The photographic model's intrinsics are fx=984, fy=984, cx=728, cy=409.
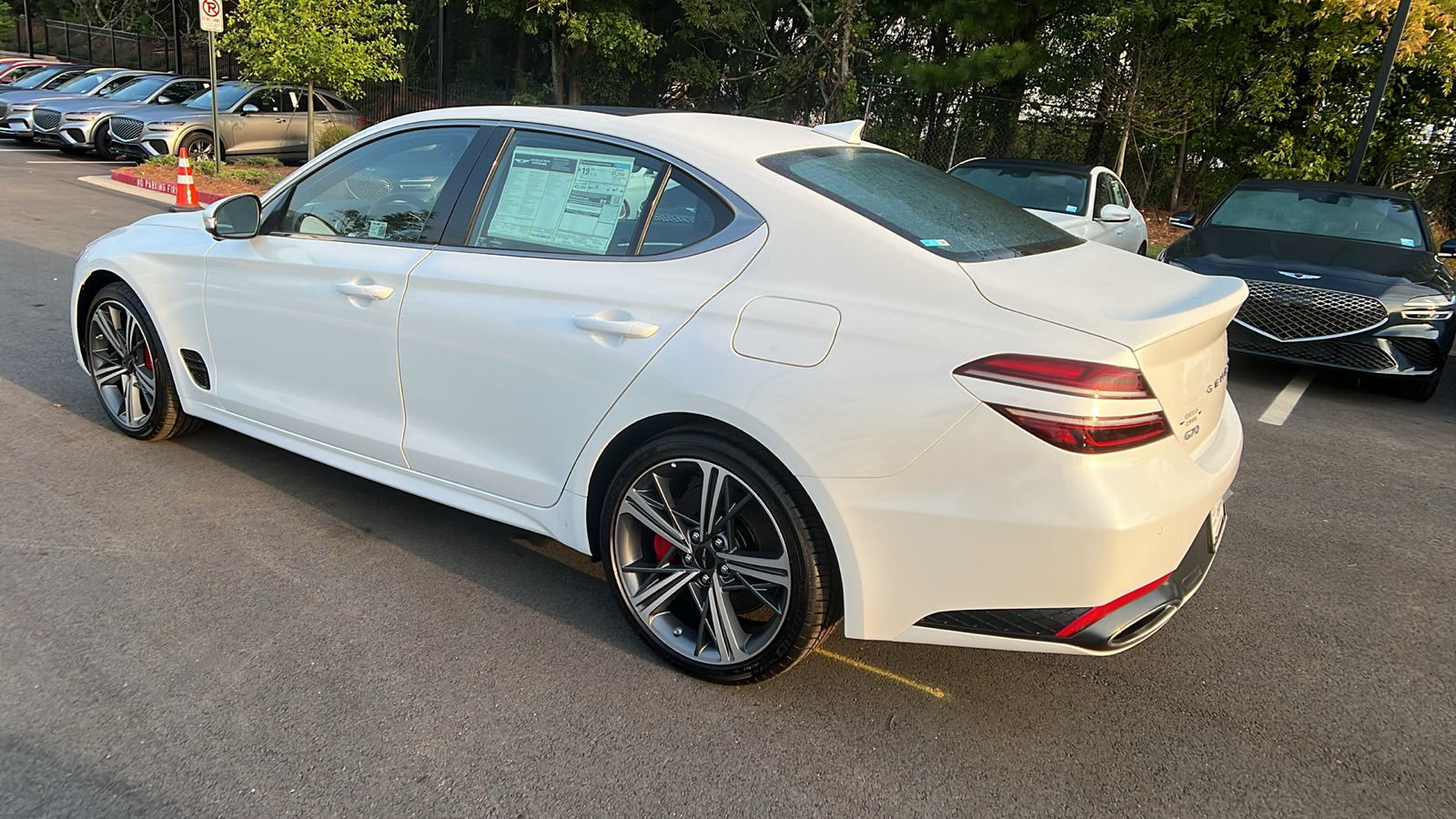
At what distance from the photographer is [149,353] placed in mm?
4453

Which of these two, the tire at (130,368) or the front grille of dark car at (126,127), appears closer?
the tire at (130,368)

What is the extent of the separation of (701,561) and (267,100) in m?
18.0

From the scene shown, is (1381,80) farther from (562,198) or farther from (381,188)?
(381,188)

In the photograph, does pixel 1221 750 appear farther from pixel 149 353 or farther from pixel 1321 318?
pixel 1321 318

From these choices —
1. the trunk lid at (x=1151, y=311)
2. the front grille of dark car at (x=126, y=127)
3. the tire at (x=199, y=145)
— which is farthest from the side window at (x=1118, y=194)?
the front grille of dark car at (x=126, y=127)

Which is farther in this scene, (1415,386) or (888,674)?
(1415,386)

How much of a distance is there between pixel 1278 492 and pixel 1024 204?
5.50m

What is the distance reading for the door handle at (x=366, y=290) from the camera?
3449 millimetres

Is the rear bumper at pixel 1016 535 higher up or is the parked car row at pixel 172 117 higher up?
the rear bumper at pixel 1016 535

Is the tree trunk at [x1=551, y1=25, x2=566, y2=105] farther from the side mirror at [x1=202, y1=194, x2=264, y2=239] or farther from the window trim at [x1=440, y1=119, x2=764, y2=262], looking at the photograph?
the window trim at [x1=440, y1=119, x2=764, y2=262]

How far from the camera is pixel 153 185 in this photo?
14.6 meters

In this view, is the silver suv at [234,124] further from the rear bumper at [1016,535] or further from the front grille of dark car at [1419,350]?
the rear bumper at [1016,535]

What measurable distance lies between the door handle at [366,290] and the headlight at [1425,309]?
6.55m

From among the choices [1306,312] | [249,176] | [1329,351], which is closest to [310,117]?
[249,176]
